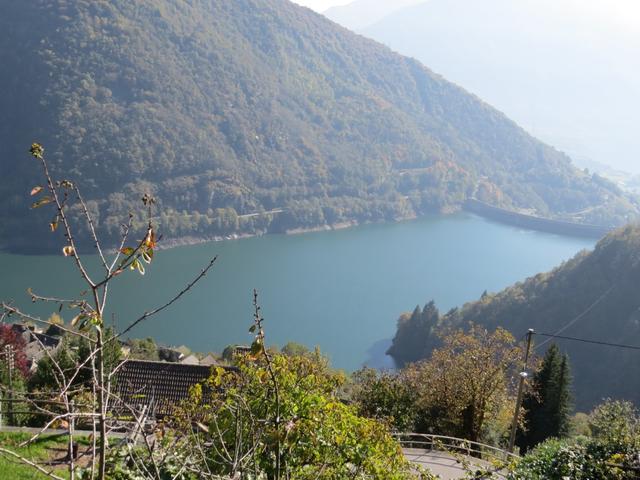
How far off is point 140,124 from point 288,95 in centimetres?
2383

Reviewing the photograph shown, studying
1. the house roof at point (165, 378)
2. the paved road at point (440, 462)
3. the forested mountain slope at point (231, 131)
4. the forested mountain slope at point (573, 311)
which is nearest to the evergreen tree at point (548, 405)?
the paved road at point (440, 462)

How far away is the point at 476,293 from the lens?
130 ft

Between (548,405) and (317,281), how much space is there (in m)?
27.7

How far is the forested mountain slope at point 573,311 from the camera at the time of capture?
27.3m

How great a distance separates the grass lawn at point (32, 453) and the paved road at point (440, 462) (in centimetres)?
335

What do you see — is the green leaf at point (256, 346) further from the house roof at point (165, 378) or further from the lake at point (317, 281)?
the lake at point (317, 281)

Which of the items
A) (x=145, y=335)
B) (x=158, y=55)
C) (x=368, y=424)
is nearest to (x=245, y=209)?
(x=158, y=55)

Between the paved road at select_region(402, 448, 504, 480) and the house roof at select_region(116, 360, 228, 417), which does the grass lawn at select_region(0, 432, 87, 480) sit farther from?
the house roof at select_region(116, 360, 228, 417)

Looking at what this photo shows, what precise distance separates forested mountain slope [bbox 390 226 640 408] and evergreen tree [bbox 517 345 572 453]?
1447 cm

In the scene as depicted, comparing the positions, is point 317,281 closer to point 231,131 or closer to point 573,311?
point 573,311

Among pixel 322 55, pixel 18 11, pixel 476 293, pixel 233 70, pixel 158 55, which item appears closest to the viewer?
pixel 476 293

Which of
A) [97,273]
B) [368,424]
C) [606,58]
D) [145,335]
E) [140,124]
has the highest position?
[606,58]

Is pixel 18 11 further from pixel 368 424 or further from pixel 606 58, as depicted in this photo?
pixel 606 58

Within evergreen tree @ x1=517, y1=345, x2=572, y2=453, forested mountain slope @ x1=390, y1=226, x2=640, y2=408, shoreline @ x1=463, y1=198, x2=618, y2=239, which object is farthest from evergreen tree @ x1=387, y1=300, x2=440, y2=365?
shoreline @ x1=463, y1=198, x2=618, y2=239
